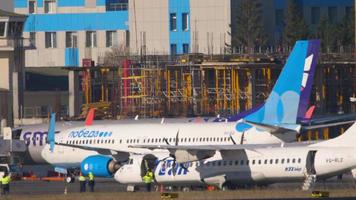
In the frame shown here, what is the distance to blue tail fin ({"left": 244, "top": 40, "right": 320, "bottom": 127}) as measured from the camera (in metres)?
80.2

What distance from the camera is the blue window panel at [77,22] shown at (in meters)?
144

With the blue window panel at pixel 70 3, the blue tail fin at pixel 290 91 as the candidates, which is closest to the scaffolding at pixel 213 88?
the blue tail fin at pixel 290 91

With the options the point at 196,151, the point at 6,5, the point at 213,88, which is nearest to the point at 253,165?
the point at 196,151

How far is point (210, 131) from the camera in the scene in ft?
256

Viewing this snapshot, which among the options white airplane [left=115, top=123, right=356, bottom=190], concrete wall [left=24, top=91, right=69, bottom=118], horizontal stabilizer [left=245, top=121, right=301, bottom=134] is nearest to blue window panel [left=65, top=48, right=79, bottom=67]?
concrete wall [left=24, top=91, right=69, bottom=118]

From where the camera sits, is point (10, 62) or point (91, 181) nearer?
point (91, 181)

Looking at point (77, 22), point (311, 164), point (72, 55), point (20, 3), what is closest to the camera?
point (311, 164)

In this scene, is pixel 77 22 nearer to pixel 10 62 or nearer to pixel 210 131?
pixel 10 62

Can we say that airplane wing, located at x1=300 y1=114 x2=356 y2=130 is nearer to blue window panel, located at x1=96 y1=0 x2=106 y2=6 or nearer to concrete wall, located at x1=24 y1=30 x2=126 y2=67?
concrete wall, located at x1=24 y1=30 x2=126 y2=67

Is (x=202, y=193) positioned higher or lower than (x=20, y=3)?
lower

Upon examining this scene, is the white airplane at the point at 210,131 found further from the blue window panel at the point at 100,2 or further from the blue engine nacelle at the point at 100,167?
the blue window panel at the point at 100,2

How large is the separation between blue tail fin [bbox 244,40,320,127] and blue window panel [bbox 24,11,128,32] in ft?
202

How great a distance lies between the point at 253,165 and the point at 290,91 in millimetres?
16626

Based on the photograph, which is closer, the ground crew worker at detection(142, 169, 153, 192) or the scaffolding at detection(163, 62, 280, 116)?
the ground crew worker at detection(142, 169, 153, 192)
